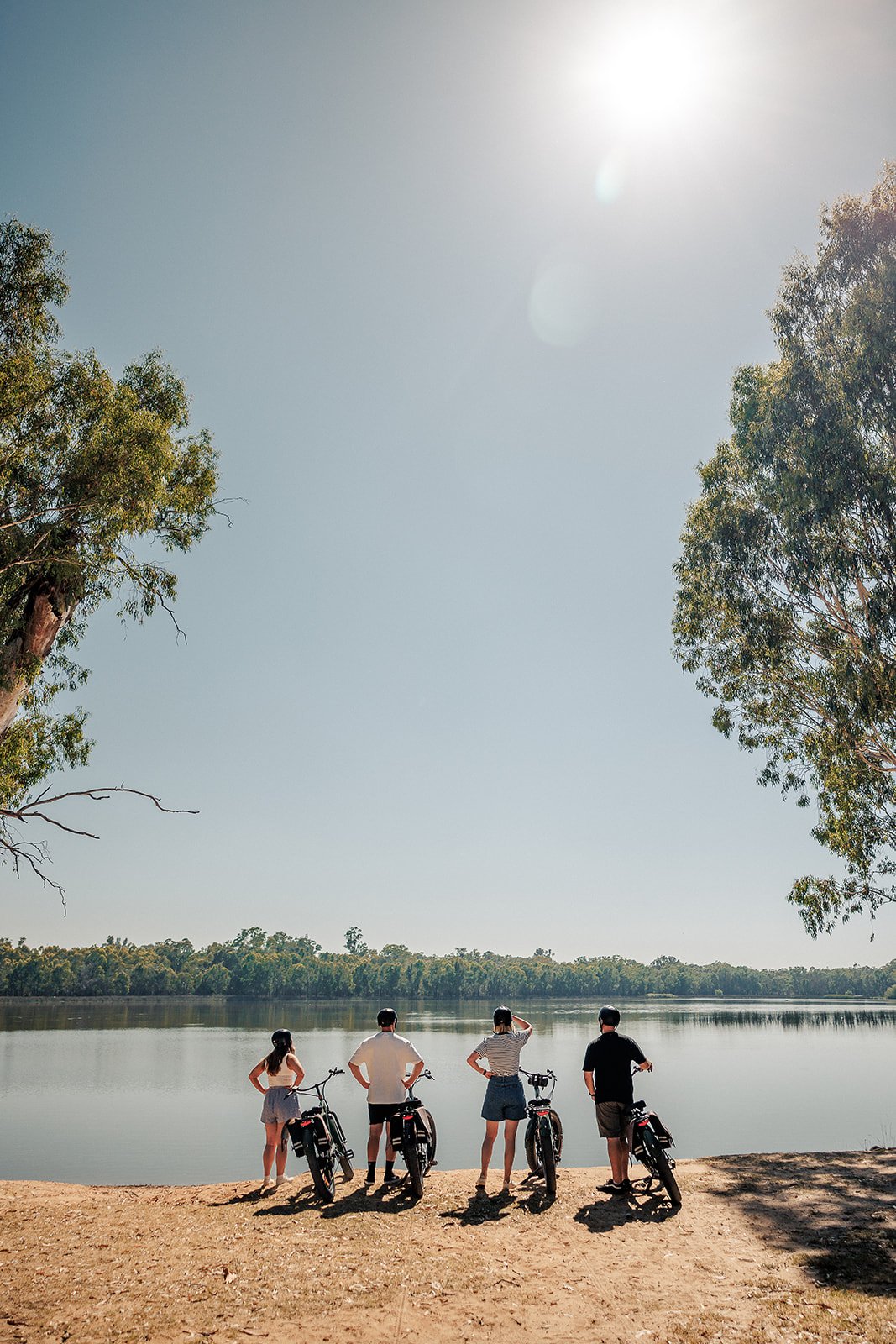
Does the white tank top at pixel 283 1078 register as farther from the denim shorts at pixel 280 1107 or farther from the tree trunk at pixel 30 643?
the tree trunk at pixel 30 643

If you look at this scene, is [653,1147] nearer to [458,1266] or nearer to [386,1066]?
[458,1266]

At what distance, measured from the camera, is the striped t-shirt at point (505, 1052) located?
836cm

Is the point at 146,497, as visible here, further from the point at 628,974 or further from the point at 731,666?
the point at 628,974

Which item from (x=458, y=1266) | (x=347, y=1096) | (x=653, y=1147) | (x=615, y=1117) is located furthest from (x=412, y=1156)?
(x=347, y=1096)

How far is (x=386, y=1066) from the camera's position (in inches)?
330

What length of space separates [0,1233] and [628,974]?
15587cm

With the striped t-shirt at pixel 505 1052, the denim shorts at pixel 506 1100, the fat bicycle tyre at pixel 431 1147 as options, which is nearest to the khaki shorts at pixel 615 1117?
the denim shorts at pixel 506 1100

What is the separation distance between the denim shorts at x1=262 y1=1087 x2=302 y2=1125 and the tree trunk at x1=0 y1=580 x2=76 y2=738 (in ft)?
18.4

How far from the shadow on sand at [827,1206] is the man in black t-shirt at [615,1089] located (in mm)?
1193

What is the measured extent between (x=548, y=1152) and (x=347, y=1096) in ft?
69.8

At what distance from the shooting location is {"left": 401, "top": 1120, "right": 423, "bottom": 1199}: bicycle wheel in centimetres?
779

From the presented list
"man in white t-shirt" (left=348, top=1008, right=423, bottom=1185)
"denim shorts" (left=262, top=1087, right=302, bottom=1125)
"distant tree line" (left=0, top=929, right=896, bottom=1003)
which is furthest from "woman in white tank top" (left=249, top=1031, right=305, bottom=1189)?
"distant tree line" (left=0, top=929, right=896, bottom=1003)

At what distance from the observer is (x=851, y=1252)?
6297 mm

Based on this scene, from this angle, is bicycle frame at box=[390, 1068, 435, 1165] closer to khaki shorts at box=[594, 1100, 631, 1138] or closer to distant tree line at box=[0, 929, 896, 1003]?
khaki shorts at box=[594, 1100, 631, 1138]
